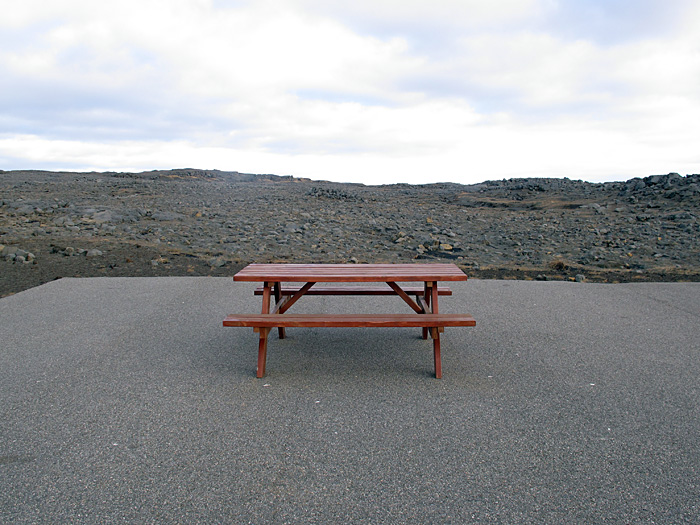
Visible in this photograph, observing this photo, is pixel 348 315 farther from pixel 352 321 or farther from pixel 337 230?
pixel 337 230

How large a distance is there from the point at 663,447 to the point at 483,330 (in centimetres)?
237

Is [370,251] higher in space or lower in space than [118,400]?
higher

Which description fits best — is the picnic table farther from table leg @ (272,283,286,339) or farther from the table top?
table leg @ (272,283,286,339)

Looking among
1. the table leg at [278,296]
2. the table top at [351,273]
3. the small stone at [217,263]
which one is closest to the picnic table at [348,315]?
the table top at [351,273]

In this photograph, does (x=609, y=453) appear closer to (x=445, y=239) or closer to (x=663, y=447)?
(x=663, y=447)

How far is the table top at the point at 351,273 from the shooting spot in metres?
4.00

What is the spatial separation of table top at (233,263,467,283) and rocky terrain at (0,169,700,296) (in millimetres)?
4113

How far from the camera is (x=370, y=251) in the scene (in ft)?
37.6

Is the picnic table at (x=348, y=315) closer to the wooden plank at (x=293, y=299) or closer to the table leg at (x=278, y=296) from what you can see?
the wooden plank at (x=293, y=299)

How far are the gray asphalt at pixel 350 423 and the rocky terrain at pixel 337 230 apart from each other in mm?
3436

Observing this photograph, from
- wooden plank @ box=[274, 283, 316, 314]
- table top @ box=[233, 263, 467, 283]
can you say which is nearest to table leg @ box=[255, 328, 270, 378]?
table top @ box=[233, 263, 467, 283]

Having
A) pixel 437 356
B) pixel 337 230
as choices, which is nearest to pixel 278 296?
pixel 437 356

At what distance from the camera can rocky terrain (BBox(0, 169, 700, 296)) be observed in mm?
8898

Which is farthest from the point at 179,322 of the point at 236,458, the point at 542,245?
the point at 542,245
